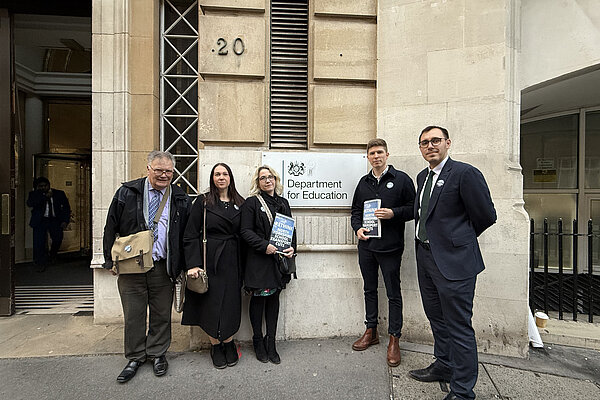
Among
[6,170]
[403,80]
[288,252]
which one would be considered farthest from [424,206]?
[6,170]

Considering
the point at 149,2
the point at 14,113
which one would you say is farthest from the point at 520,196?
the point at 14,113

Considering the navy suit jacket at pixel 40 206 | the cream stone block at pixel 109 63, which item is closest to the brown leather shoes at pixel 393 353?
the cream stone block at pixel 109 63

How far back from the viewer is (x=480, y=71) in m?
3.71

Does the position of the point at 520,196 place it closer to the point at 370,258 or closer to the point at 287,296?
the point at 370,258

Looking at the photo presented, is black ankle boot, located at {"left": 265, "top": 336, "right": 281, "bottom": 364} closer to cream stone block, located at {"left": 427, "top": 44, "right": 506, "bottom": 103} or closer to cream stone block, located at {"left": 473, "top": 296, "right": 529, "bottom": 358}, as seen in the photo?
cream stone block, located at {"left": 473, "top": 296, "right": 529, "bottom": 358}

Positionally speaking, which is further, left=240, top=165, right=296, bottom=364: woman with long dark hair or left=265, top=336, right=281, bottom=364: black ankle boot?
left=265, top=336, right=281, bottom=364: black ankle boot

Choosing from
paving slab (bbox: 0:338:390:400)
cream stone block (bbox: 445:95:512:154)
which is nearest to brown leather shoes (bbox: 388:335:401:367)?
paving slab (bbox: 0:338:390:400)

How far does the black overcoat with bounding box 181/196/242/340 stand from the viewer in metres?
3.14

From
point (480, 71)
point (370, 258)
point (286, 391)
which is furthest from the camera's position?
point (480, 71)

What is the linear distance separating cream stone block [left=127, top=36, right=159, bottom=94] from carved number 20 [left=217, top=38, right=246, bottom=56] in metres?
1.34

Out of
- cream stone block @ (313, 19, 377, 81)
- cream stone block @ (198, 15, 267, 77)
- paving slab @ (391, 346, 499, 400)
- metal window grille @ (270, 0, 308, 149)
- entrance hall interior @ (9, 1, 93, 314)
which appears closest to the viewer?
paving slab @ (391, 346, 499, 400)

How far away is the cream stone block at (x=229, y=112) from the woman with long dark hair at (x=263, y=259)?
2.71ft

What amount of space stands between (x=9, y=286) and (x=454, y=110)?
6684 mm

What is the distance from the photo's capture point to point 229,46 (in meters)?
3.92
